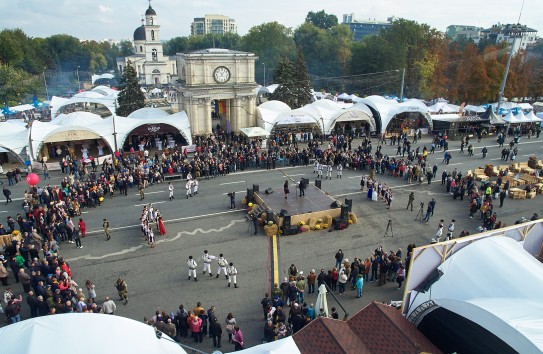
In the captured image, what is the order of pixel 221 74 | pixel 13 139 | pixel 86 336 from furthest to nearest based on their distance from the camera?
pixel 221 74 < pixel 13 139 < pixel 86 336

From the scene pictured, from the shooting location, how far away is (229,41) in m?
108

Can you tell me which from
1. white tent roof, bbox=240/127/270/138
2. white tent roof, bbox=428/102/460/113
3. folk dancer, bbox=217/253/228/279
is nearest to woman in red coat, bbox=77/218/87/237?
folk dancer, bbox=217/253/228/279

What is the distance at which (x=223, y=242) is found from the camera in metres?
16.4

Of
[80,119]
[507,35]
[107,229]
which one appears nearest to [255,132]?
[80,119]

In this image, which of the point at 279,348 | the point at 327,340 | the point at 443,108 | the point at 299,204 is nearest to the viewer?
the point at 279,348

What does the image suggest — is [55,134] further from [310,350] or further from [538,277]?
[538,277]

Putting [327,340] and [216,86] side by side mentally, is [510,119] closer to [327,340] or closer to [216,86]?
[216,86]

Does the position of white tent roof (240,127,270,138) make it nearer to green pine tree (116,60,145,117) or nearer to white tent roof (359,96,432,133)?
white tent roof (359,96,432,133)

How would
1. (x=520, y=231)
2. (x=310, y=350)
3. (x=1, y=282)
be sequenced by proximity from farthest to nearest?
(x=1, y=282), (x=520, y=231), (x=310, y=350)

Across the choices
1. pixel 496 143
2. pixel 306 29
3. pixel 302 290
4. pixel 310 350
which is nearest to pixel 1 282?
pixel 302 290

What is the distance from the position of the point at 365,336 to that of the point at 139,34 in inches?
3691

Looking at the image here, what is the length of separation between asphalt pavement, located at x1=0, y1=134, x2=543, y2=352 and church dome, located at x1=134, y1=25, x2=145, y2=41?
73379mm

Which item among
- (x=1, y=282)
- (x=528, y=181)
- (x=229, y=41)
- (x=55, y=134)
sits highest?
(x=229, y=41)

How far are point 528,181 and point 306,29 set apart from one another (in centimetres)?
7469
